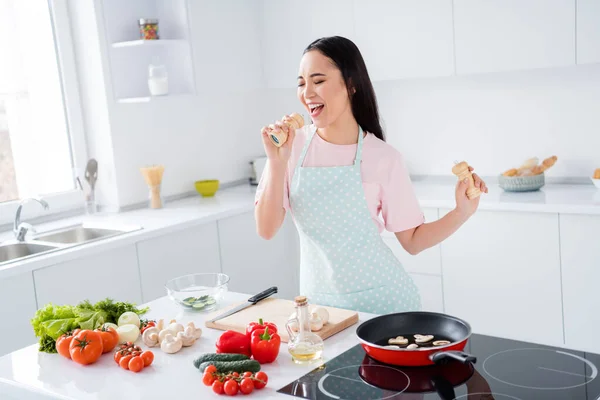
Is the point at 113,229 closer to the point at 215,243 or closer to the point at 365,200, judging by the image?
the point at 215,243

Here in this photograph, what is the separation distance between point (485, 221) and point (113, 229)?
68.8 inches

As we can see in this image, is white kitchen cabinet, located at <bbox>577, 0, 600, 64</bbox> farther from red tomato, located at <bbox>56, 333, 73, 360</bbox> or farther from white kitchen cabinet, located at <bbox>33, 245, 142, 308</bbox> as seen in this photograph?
red tomato, located at <bbox>56, 333, 73, 360</bbox>

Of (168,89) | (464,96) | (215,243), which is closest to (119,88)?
(168,89)

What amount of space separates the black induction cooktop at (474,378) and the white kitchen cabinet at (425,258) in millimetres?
1928

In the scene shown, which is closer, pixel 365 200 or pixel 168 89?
pixel 365 200

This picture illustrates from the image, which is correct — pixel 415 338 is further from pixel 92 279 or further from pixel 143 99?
pixel 143 99

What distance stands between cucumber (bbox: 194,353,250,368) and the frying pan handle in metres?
0.42

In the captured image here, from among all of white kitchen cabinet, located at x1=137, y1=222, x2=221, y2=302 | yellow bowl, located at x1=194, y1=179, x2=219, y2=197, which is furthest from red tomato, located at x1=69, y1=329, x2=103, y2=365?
yellow bowl, located at x1=194, y1=179, x2=219, y2=197

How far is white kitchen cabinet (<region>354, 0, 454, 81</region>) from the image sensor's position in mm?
3615

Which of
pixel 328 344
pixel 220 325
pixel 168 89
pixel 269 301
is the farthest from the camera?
pixel 168 89

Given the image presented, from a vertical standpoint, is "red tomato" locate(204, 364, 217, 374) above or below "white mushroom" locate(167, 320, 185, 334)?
below

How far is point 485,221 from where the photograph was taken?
3.39 metres

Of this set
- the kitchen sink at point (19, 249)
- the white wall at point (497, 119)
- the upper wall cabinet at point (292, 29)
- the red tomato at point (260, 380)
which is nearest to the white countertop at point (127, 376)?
the red tomato at point (260, 380)

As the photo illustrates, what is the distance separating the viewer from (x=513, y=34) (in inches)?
135
